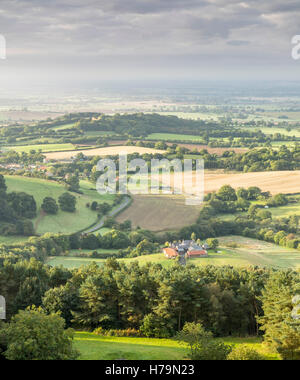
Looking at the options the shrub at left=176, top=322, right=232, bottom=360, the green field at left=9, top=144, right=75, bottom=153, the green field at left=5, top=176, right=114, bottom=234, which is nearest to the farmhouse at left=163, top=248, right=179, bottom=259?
the green field at left=5, top=176, right=114, bottom=234

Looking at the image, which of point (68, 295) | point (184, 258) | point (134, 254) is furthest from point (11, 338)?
point (134, 254)

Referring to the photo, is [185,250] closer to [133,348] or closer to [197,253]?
[197,253]

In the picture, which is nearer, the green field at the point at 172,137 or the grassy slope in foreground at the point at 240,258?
the grassy slope in foreground at the point at 240,258

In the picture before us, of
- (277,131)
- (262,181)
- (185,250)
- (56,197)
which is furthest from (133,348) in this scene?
(277,131)

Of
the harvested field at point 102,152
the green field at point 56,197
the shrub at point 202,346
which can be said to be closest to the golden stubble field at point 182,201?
the green field at point 56,197

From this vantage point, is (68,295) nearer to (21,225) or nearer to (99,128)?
(21,225)

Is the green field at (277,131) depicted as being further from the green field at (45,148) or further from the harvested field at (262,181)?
the green field at (45,148)
